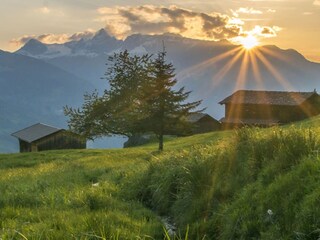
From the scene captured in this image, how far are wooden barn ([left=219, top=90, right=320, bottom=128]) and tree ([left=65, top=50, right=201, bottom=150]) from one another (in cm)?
2319

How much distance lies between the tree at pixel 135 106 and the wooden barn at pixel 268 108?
76.1 ft

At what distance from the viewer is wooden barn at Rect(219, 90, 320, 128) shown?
7756 centimetres

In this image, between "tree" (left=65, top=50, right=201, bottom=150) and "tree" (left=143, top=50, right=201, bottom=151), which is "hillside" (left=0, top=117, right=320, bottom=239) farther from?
"tree" (left=65, top=50, right=201, bottom=150)

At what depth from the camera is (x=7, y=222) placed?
27.7 ft

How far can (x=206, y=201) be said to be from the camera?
876cm

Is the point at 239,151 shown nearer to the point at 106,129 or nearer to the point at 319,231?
the point at 319,231

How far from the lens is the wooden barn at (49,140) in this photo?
7519 centimetres

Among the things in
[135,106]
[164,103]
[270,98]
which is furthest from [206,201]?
[270,98]

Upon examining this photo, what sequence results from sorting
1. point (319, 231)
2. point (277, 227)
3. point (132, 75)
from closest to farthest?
1. point (319, 231)
2. point (277, 227)
3. point (132, 75)

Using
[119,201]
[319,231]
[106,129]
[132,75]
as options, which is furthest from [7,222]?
[132,75]

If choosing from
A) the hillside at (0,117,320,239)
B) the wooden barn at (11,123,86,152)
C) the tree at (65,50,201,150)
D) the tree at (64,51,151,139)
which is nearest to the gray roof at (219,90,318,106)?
the tree at (65,50,201,150)

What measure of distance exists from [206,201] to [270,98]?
2968 inches

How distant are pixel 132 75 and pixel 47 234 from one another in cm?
5985

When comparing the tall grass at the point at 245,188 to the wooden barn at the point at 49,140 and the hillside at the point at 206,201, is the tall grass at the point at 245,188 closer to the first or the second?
the hillside at the point at 206,201
